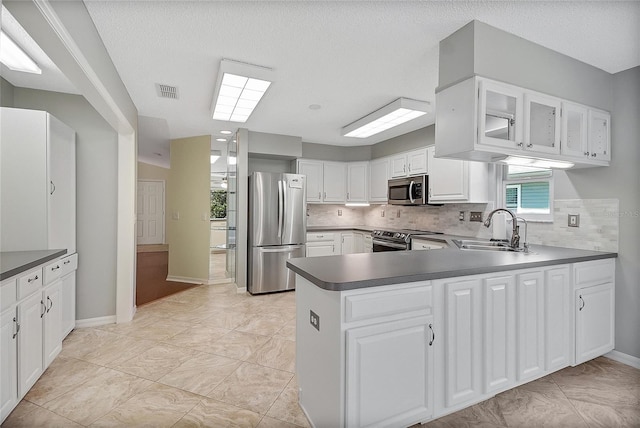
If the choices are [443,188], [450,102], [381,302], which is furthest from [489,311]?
[443,188]

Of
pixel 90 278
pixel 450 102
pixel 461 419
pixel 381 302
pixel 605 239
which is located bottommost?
pixel 461 419

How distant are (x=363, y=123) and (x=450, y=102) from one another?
180 centimetres

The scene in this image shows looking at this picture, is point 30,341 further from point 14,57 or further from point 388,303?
point 388,303

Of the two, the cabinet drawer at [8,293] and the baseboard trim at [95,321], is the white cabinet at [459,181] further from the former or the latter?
the baseboard trim at [95,321]

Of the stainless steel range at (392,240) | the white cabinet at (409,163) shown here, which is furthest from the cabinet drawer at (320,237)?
the white cabinet at (409,163)

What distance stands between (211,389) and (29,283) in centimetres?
136

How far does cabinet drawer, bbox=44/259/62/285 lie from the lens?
2.21 m

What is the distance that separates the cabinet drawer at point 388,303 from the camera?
4.80 ft

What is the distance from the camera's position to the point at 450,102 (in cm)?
210

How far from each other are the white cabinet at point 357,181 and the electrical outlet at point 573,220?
118 inches

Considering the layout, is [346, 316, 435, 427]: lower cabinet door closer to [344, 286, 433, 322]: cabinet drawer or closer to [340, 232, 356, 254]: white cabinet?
[344, 286, 433, 322]: cabinet drawer

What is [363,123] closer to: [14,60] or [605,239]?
[605,239]

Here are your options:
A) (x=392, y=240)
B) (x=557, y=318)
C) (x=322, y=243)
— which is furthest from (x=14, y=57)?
(x=557, y=318)

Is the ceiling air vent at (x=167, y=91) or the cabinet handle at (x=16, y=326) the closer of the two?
the cabinet handle at (x=16, y=326)
